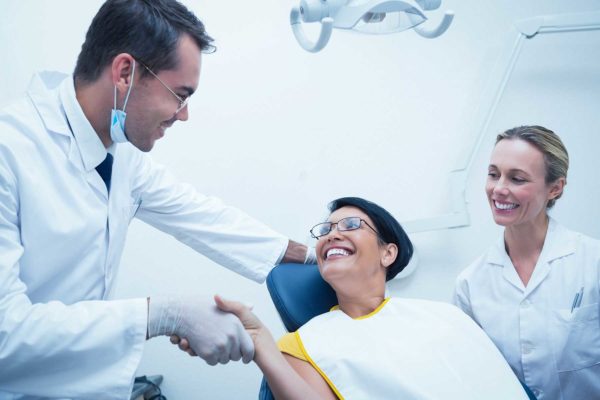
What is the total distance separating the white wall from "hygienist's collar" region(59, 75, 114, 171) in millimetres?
948

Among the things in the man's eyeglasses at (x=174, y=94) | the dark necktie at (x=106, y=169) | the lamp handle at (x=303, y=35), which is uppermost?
the lamp handle at (x=303, y=35)

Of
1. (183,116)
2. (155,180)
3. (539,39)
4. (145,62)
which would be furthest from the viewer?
(539,39)

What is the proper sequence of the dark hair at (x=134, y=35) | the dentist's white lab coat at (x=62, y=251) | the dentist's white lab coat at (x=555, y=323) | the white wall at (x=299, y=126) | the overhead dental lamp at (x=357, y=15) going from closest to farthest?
the dentist's white lab coat at (x=62, y=251) < the dark hair at (x=134, y=35) < the overhead dental lamp at (x=357, y=15) < the dentist's white lab coat at (x=555, y=323) < the white wall at (x=299, y=126)

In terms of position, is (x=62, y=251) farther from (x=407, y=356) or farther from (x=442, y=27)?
(x=442, y=27)

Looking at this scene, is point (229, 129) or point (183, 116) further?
point (229, 129)

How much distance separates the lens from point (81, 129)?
3.98ft

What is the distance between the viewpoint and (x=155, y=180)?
154 cm

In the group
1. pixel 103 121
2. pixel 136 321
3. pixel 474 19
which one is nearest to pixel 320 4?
pixel 103 121

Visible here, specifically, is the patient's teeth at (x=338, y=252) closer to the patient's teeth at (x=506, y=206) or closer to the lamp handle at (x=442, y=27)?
the patient's teeth at (x=506, y=206)

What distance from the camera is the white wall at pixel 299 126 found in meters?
2.16

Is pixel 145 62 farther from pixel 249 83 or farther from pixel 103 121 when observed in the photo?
pixel 249 83

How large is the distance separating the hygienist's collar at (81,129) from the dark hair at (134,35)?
6 centimetres

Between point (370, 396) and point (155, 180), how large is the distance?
2.82ft

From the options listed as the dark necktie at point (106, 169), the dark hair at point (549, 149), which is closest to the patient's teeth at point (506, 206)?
A: the dark hair at point (549, 149)
